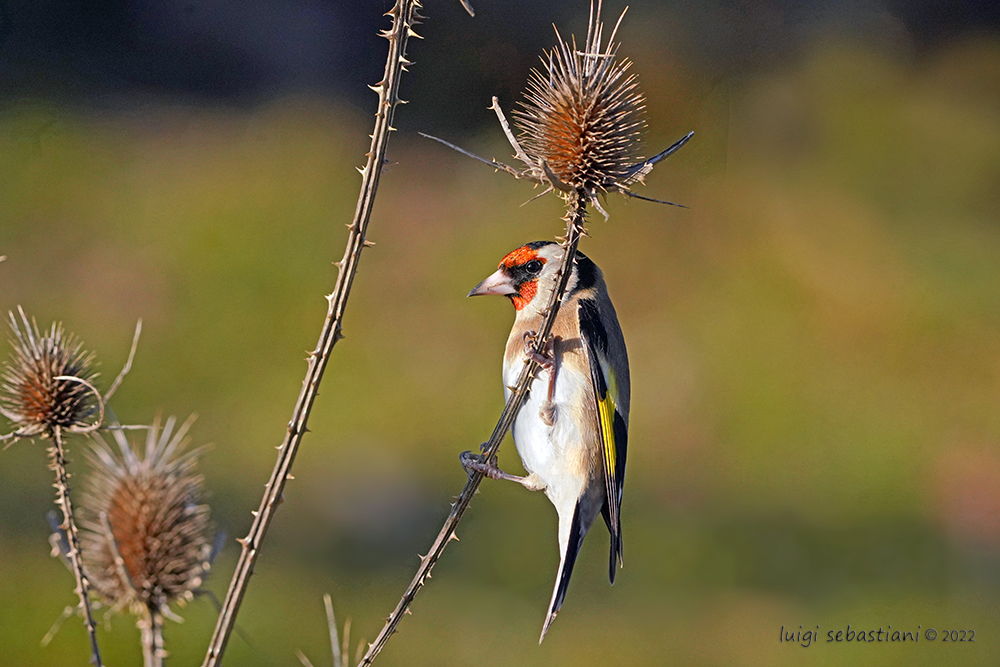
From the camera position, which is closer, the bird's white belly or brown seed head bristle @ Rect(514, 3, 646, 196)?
brown seed head bristle @ Rect(514, 3, 646, 196)

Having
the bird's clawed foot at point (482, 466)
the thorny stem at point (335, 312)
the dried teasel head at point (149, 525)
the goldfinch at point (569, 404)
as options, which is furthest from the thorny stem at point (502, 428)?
the goldfinch at point (569, 404)

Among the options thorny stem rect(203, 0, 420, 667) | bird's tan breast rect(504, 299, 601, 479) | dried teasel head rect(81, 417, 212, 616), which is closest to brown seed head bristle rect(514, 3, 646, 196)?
thorny stem rect(203, 0, 420, 667)

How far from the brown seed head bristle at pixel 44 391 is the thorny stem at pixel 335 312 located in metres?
0.33

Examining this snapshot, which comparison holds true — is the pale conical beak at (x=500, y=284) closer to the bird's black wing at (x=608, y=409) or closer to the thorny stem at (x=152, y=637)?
the bird's black wing at (x=608, y=409)

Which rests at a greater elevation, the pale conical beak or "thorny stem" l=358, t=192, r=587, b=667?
the pale conical beak

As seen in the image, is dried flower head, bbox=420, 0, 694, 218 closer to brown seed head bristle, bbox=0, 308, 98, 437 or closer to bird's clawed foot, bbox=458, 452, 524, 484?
bird's clawed foot, bbox=458, 452, 524, 484

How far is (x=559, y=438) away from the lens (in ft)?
5.71

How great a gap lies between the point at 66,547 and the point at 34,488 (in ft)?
12.7

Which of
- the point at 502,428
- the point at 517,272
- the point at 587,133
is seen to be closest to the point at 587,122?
the point at 587,133

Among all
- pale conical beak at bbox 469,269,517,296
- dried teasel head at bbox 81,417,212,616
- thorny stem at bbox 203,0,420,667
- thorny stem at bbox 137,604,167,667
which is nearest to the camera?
thorny stem at bbox 203,0,420,667

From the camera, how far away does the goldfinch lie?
170cm

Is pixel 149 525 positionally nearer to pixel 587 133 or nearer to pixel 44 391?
pixel 44 391

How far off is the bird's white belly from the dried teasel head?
25.1 inches

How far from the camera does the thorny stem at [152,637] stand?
3.62 feet
